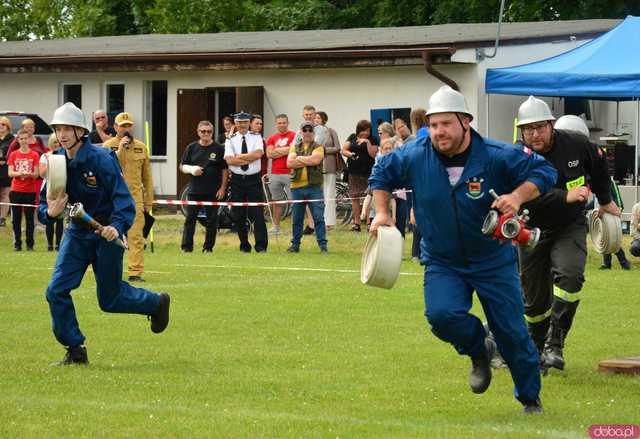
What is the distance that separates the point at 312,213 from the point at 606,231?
453 inches

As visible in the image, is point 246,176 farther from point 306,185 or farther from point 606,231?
point 606,231

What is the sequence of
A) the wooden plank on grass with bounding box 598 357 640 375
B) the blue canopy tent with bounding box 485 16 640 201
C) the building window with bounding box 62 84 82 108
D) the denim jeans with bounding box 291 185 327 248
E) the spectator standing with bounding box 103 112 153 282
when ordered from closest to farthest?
the wooden plank on grass with bounding box 598 357 640 375, the spectator standing with bounding box 103 112 153 282, the denim jeans with bounding box 291 185 327 248, the blue canopy tent with bounding box 485 16 640 201, the building window with bounding box 62 84 82 108

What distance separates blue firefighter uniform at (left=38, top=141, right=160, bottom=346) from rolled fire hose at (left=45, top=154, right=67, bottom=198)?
245 millimetres

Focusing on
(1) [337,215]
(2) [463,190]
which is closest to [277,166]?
(1) [337,215]

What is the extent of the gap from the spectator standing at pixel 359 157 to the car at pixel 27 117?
7636 millimetres

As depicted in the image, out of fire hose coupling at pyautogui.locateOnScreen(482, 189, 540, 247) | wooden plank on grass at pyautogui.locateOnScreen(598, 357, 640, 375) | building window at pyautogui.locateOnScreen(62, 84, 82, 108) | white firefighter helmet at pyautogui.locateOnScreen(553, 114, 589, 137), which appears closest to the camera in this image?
fire hose coupling at pyautogui.locateOnScreen(482, 189, 540, 247)

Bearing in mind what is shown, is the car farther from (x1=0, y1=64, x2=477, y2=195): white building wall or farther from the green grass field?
the green grass field

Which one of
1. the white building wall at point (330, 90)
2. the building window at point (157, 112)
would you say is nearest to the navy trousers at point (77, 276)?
the white building wall at point (330, 90)

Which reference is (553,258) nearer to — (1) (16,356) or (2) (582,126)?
(2) (582,126)

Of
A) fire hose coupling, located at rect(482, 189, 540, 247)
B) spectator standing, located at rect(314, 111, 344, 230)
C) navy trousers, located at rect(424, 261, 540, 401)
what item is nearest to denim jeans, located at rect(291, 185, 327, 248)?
spectator standing, located at rect(314, 111, 344, 230)

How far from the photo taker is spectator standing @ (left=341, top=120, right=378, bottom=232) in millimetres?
24000

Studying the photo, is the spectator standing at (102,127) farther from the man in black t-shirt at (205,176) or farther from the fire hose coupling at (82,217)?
the fire hose coupling at (82,217)

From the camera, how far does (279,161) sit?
24.0m

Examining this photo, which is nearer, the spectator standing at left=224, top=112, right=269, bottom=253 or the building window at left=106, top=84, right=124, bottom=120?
the spectator standing at left=224, top=112, right=269, bottom=253
